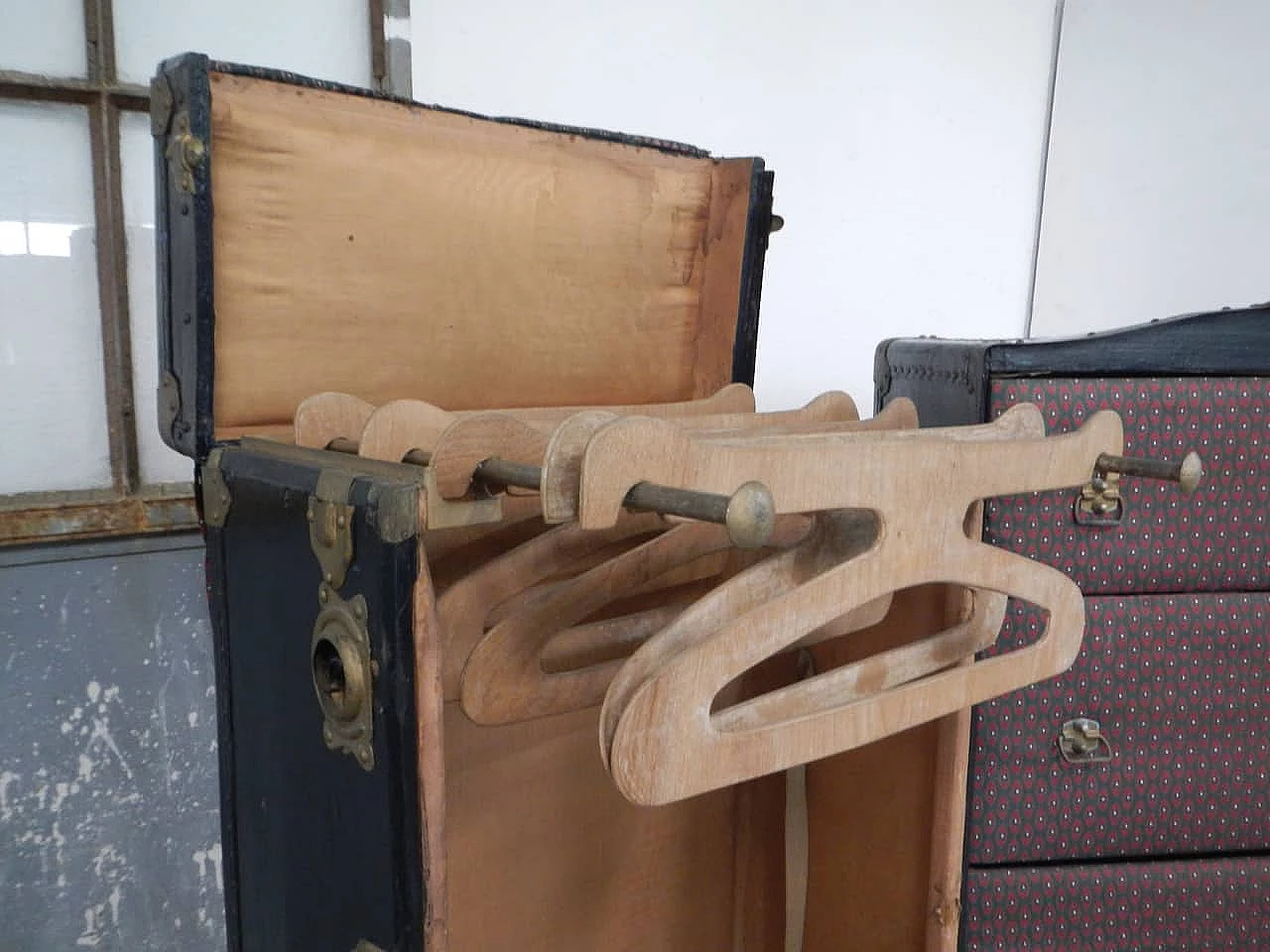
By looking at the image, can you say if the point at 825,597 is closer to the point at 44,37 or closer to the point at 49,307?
the point at 49,307

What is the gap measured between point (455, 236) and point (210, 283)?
292mm

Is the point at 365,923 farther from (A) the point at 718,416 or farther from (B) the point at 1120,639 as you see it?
(B) the point at 1120,639

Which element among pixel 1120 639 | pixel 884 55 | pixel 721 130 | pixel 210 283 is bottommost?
pixel 1120 639

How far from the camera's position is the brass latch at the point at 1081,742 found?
1.23 m

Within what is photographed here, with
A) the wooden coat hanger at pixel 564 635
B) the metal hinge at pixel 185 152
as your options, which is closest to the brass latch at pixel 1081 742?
the wooden coat hanger at pixel 564 635

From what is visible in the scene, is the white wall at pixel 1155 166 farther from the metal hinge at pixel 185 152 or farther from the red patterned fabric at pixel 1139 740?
the metal hinge at pixel 185 152

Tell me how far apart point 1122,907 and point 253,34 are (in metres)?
1.73

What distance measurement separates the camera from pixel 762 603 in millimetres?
803

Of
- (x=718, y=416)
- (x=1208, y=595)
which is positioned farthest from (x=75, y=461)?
(x=1208, y=595)

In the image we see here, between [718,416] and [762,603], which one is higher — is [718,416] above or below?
above

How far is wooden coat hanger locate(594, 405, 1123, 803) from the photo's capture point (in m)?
0.74

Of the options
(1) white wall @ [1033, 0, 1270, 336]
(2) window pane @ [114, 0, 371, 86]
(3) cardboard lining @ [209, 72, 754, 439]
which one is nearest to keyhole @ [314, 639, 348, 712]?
(3) cardboard lining @ [209, 72, 754, 439]

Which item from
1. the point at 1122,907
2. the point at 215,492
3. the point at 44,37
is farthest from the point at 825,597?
the point at 44,37

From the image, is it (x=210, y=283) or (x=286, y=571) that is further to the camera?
(x=210, y=283)
